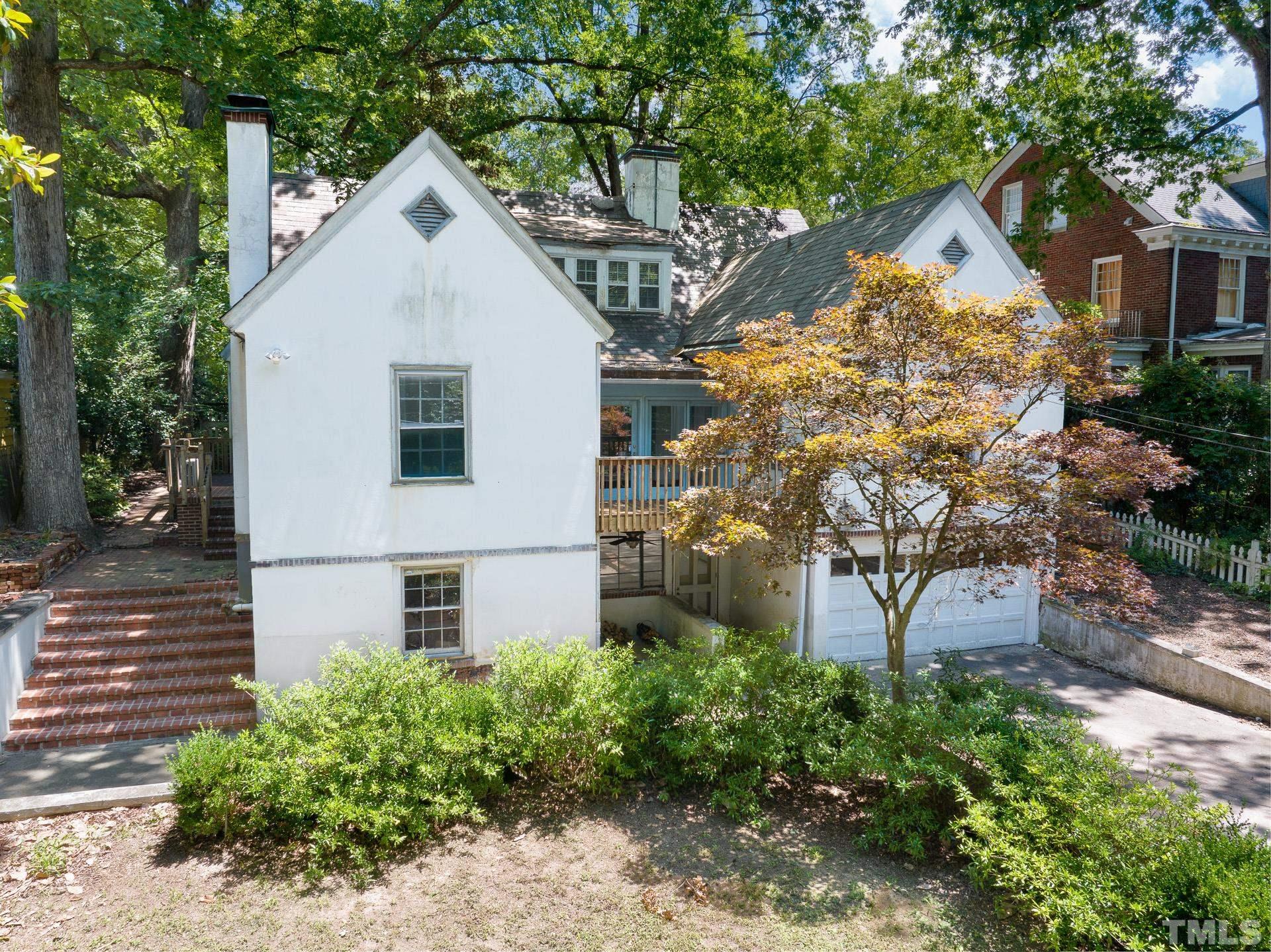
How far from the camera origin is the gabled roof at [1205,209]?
22.3 metres

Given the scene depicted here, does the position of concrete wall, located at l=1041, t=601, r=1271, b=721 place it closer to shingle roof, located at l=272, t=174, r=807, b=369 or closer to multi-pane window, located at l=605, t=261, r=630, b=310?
shingle roof, located at l=272, t=174, r=807, b=369

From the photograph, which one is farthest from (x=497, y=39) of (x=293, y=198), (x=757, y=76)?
(x=293, y=198)

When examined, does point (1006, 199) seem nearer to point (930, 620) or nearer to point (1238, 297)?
point (1238, 297)

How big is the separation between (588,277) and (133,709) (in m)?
10.7

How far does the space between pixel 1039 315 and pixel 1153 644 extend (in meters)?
5.82

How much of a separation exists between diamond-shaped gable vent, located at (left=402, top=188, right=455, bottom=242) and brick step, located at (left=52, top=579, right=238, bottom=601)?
22.8 ft

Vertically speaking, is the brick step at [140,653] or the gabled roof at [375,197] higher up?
the gabled roof at [375,197]

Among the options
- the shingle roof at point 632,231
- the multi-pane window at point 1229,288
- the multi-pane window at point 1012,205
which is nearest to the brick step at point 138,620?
the shingle roof at point 632,231

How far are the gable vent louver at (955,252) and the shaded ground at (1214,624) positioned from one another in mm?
6395

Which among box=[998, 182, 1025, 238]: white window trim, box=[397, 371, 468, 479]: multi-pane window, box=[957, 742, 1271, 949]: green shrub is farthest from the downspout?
box=[397, 371, 468, 479]: multi-pane window

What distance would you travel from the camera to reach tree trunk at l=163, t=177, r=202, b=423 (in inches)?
855

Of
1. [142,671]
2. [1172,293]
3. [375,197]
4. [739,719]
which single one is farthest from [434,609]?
[1172,293]

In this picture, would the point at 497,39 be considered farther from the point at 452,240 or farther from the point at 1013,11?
the point at 452,240

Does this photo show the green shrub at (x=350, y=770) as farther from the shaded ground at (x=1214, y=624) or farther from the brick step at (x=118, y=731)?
the shaded ground at (x=1214, y=624)
